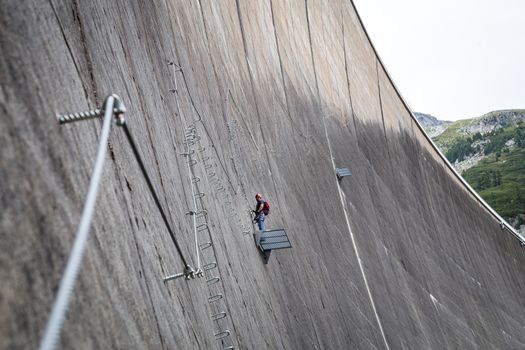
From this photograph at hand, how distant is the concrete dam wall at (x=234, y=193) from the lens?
5.33 ft

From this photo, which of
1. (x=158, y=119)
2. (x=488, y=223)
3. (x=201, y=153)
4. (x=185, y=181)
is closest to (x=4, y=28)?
(x=158, y=119)

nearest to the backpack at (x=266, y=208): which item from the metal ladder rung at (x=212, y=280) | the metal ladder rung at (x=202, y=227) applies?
the metal ladder rung at (x=202, y=227)

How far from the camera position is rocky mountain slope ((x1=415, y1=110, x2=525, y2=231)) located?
85125 mm

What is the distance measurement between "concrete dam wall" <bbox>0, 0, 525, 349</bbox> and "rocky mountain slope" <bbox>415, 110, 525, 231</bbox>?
71.8 meters

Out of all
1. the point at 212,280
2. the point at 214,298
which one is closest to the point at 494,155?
the point at 212,280

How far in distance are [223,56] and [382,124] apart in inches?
285

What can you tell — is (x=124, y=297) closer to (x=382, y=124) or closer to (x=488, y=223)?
(x=382, y=124)

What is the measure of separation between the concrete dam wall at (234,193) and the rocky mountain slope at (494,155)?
7183 cm

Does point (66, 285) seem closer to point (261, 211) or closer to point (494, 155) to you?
point (261, 211)

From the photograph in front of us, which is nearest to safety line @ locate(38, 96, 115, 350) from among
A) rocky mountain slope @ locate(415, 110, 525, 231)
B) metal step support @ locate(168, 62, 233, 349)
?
metal step support @ locate(168, 62, 233, 349)

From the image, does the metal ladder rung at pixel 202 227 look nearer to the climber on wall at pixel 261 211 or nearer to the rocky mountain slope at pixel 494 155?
the climber on wall at pixel 261 211

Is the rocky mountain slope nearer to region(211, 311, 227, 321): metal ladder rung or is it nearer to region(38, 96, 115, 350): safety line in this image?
region(211, 311, 227, 321): metal ladder rung

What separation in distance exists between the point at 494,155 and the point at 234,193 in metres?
112

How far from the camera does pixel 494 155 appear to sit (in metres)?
111
